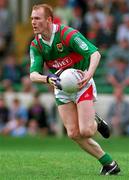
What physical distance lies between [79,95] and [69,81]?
0.46 meters

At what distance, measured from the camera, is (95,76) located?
23.0 m

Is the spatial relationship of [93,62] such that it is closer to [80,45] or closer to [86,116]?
[80,45]

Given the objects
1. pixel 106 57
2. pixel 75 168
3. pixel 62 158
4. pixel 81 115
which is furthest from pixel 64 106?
pixel 106 57

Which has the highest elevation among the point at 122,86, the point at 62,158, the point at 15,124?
the point at 62,158

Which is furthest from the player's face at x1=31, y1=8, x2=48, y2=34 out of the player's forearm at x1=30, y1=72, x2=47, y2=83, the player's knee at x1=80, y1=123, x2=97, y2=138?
the player's knee at x1=80, y1=123, x2=97, y2=138

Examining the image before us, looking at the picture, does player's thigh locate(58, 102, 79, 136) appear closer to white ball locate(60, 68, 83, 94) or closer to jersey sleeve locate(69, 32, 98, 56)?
white ball locate(60, 68, 83, 94)

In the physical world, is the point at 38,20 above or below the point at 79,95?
above

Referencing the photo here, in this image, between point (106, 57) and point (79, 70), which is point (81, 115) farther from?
point (106, 57)

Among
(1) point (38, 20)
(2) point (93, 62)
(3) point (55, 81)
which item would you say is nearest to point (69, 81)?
(3) point (55, 81)

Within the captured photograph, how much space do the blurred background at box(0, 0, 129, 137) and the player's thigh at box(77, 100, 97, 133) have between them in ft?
31.2

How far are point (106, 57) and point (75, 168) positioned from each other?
10.5 metres

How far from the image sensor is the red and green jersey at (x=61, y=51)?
37.8ft

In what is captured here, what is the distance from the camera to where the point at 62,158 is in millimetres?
13828

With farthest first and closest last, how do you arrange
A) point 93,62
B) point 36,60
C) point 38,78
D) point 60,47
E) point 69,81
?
1. point 36,60
2. point 60,47
3. point 38,78
4. point 93,62
5. point 69,81
